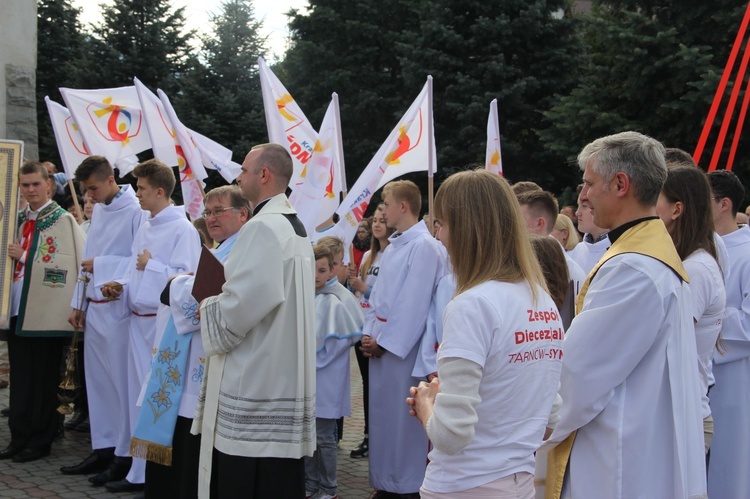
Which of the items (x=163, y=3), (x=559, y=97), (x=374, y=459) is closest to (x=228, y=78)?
(x=163, y=3)

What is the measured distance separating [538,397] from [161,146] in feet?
23.9

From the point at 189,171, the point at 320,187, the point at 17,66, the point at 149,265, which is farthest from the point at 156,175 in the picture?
the point at 17,66

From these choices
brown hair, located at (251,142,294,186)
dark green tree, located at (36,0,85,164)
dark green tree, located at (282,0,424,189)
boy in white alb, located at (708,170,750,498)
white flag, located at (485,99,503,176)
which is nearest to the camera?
brown hair, located at (251,142,294,186)

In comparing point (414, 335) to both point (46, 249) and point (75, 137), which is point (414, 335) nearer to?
point (46, 249)

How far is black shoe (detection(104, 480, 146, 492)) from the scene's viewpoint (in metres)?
5.87

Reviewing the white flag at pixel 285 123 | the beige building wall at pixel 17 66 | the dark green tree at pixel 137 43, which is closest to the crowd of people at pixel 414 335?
the white flag at pixel 285 123

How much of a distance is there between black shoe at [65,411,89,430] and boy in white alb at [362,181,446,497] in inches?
136

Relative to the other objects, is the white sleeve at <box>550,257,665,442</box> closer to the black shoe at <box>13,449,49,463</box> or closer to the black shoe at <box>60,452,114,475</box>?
the black shoe at <box>60,452,114,475</box>

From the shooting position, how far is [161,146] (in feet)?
29.9

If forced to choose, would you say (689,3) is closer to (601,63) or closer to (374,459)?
(601,63)

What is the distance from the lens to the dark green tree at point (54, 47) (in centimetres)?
2650

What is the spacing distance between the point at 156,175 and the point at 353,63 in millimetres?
18579

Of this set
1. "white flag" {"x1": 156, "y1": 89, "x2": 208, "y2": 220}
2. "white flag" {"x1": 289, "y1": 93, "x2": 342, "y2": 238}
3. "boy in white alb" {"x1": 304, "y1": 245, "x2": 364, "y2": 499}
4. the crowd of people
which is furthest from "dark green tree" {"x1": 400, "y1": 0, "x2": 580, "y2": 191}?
"boy in white alb" {"x1": 304, "y1": 245, "x2": 364, "y2": 499}

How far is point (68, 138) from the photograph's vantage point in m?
9.75
